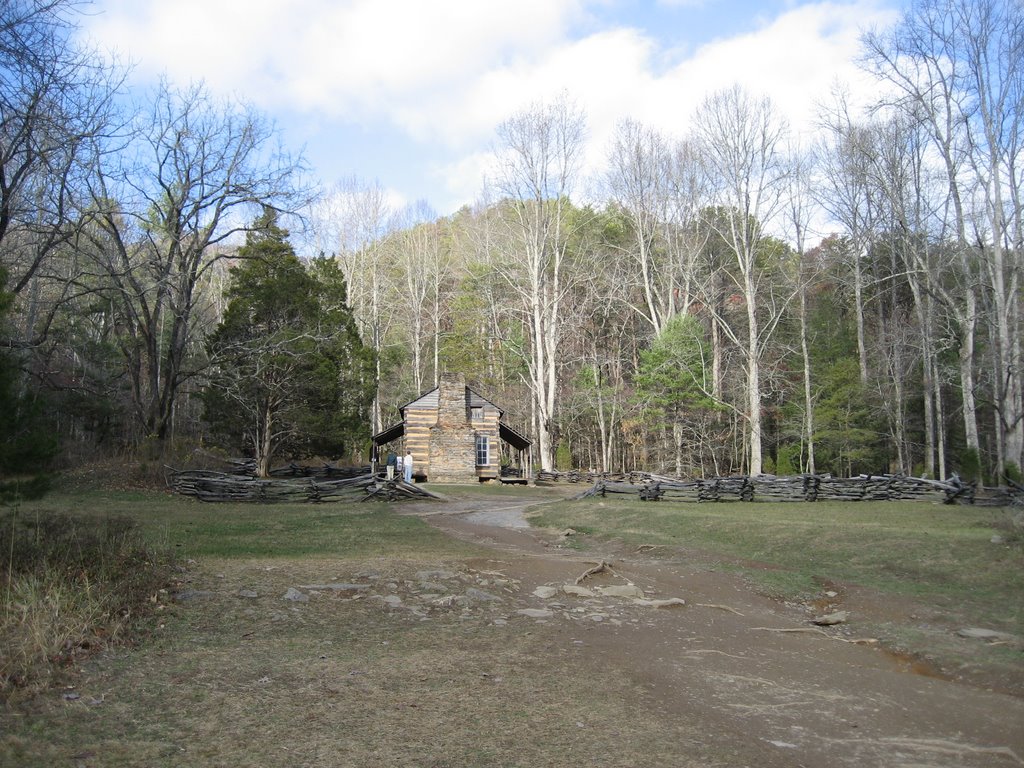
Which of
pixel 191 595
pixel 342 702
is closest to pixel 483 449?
pixel 191 595

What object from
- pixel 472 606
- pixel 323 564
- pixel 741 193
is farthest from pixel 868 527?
pixel 741 193

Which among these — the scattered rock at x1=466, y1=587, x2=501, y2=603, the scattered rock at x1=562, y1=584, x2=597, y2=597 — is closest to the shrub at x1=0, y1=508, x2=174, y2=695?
the scattered rock at x1=466, y1=587, x2=501, y2=603

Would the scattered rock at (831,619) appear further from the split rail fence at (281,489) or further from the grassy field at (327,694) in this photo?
the split rail fence at (281,489)

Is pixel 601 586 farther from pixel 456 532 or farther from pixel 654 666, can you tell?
pixel 456 532

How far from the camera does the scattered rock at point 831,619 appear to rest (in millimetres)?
8741

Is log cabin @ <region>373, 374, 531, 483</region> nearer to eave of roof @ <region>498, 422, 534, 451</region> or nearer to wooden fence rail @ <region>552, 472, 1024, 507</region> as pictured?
eave of roof @ <region>498, 422, 534, 451</region>

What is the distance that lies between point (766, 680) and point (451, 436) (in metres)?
29.2

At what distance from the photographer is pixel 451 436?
3500 centimetres

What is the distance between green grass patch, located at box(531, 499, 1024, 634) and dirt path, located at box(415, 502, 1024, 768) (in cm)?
189

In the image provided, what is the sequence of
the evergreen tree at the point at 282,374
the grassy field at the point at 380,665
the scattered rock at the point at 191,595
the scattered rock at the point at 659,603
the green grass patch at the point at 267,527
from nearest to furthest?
the grassy field at the point at 380,665 → the scattered rock at the point at 191,595 → the scattered rock at the point at 659,603 → the green grass patch at the point at 267,527 → the evergreen tree at the point at 282,374

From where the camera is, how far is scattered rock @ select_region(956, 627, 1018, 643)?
24.9 ft

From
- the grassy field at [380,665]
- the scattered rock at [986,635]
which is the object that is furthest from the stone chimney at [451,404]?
the scattered rock at [986,635]

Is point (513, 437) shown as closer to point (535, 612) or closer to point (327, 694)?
point (535, 612)

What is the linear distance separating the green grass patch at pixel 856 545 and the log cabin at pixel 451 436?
50.1ft
